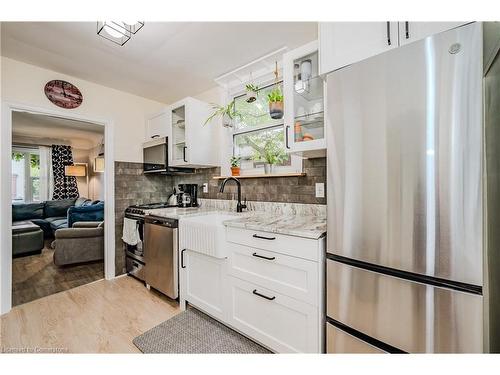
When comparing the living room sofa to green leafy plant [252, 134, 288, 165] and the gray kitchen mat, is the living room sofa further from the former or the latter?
green leafy plant [252, 134, 288, 165]

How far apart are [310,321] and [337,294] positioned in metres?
0.24

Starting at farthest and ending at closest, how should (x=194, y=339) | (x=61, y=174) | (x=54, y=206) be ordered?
(x=61, y=174) → (x=54, y=206) → (x=194, y=339)

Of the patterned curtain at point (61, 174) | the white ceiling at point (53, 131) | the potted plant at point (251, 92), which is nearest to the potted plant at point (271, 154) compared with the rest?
the potted plant at point (251, 92)

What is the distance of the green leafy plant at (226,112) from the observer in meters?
2.48

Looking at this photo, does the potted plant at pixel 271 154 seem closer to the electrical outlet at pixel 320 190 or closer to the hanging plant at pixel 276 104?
the hanging plant at pixel 276 104

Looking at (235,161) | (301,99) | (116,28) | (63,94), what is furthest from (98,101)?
(301,99)

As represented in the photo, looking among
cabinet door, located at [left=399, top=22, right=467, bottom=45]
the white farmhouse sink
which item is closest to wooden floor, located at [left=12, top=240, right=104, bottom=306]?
the white farmhouse sink

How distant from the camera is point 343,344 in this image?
1.10 meters

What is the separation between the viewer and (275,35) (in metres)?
1.73

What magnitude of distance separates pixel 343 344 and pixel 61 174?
7.24 metres

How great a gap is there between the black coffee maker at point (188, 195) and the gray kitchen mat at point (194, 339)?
4.35 ft

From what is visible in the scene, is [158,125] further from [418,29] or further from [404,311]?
[404,311]
